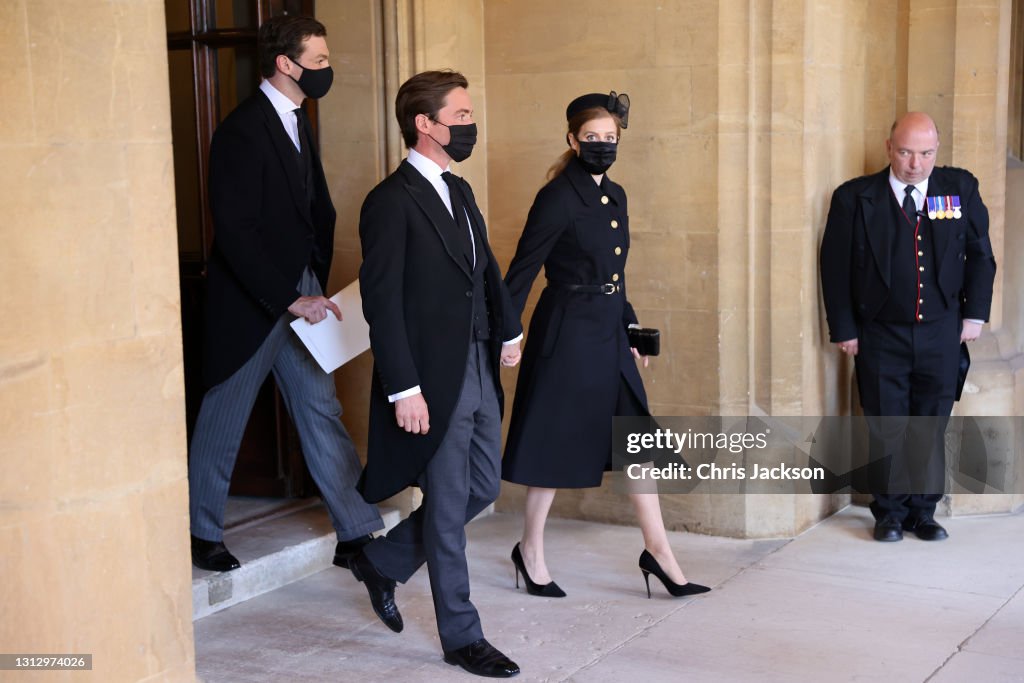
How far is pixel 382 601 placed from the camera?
176 inches

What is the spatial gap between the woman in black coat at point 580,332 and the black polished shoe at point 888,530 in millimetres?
1140

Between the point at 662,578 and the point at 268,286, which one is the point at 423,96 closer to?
the point at 268,286

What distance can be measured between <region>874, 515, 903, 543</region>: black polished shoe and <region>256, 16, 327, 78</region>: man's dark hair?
9.94 ft

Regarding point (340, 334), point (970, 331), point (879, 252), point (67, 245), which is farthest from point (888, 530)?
point (67, 245)

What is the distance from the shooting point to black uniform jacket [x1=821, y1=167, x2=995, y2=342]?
5648 mm

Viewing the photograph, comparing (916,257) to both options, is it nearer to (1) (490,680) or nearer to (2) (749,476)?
(2) (749,476)

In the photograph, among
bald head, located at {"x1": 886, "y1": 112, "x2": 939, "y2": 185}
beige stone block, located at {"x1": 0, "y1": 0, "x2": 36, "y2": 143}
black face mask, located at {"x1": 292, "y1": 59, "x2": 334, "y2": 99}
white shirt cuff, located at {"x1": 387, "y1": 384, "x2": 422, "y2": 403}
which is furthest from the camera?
bald head, located at {"x1": 886, "y1": 112, "x2": 939, "y2": 185}

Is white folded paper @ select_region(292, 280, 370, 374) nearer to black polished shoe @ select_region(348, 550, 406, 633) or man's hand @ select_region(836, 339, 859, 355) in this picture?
black polished shoe @ select_region(348, 550, 406, 633)

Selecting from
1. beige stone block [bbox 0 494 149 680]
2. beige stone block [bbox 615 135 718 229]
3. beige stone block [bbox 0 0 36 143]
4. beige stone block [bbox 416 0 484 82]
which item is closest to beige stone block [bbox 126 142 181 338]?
beige stone block [bbox 0 0 36 143]

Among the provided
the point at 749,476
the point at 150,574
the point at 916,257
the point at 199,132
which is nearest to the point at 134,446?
the point at 150,574

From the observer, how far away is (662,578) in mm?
4871

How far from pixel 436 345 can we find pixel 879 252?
2411mm

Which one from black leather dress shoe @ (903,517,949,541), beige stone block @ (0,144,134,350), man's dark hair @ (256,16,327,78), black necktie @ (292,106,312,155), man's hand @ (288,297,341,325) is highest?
man's dark hair @ (256,16,327,78)

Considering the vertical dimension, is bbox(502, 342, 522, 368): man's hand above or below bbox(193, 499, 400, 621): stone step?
above
